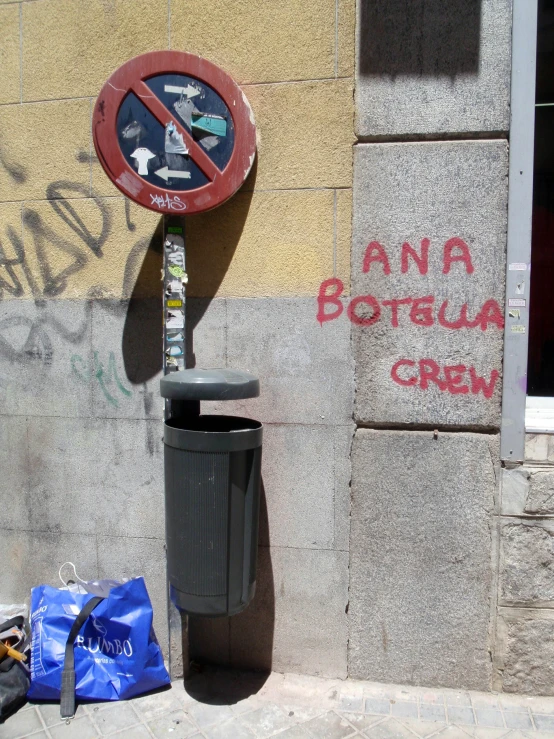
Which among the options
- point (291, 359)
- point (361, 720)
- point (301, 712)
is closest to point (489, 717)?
point (361, 720)

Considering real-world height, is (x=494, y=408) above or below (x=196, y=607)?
above

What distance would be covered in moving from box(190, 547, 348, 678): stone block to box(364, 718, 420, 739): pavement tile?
1.30 feet

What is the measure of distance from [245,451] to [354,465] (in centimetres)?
69

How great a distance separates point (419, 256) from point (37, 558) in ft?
8.89

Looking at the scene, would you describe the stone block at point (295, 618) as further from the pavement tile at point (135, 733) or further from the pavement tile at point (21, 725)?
the pavement tile at point (21, 725)

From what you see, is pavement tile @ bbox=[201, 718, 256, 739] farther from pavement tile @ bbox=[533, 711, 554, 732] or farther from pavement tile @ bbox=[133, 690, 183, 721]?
pavement tile @ bbox=[533, 711, 554, 732]

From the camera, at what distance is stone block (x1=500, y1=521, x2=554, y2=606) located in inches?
123

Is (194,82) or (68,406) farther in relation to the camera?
(68,406)

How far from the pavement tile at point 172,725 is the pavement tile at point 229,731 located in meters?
0.04

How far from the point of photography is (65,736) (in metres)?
2.92

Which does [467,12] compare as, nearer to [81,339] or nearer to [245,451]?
[245,451]

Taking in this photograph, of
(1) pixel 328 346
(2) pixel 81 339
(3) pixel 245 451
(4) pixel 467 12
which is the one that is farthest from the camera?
(2) pixel 81 339

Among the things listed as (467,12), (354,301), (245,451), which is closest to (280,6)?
(467,12)

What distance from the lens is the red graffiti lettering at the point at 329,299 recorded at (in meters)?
3.22
